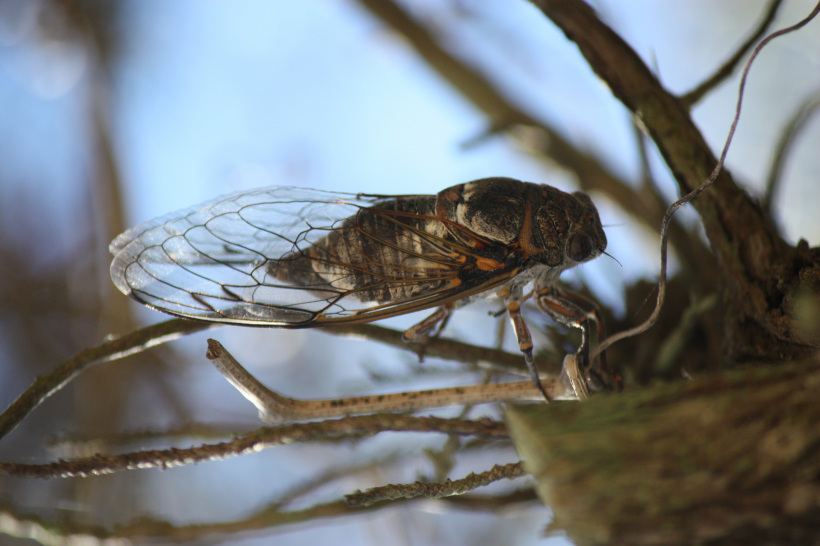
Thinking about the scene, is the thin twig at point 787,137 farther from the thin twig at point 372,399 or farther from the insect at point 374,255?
the thin twig at point 372,399

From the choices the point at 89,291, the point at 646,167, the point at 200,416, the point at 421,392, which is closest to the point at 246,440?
the point at 421,392

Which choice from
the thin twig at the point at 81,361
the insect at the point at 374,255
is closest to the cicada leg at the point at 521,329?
the insect at the point at 374,255

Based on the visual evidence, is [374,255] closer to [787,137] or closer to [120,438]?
[120,438]

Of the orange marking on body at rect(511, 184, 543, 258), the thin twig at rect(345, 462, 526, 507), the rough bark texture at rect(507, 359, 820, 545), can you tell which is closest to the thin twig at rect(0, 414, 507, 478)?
the thin twig at rect(345, 462, 526, 507)

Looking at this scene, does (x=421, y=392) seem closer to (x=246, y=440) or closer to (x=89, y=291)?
(x=246, y=440)

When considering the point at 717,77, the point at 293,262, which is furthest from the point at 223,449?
the point at 717,77

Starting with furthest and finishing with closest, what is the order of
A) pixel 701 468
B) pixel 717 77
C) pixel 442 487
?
pixel 717 77, pixel 442 487, pixel 701 468
